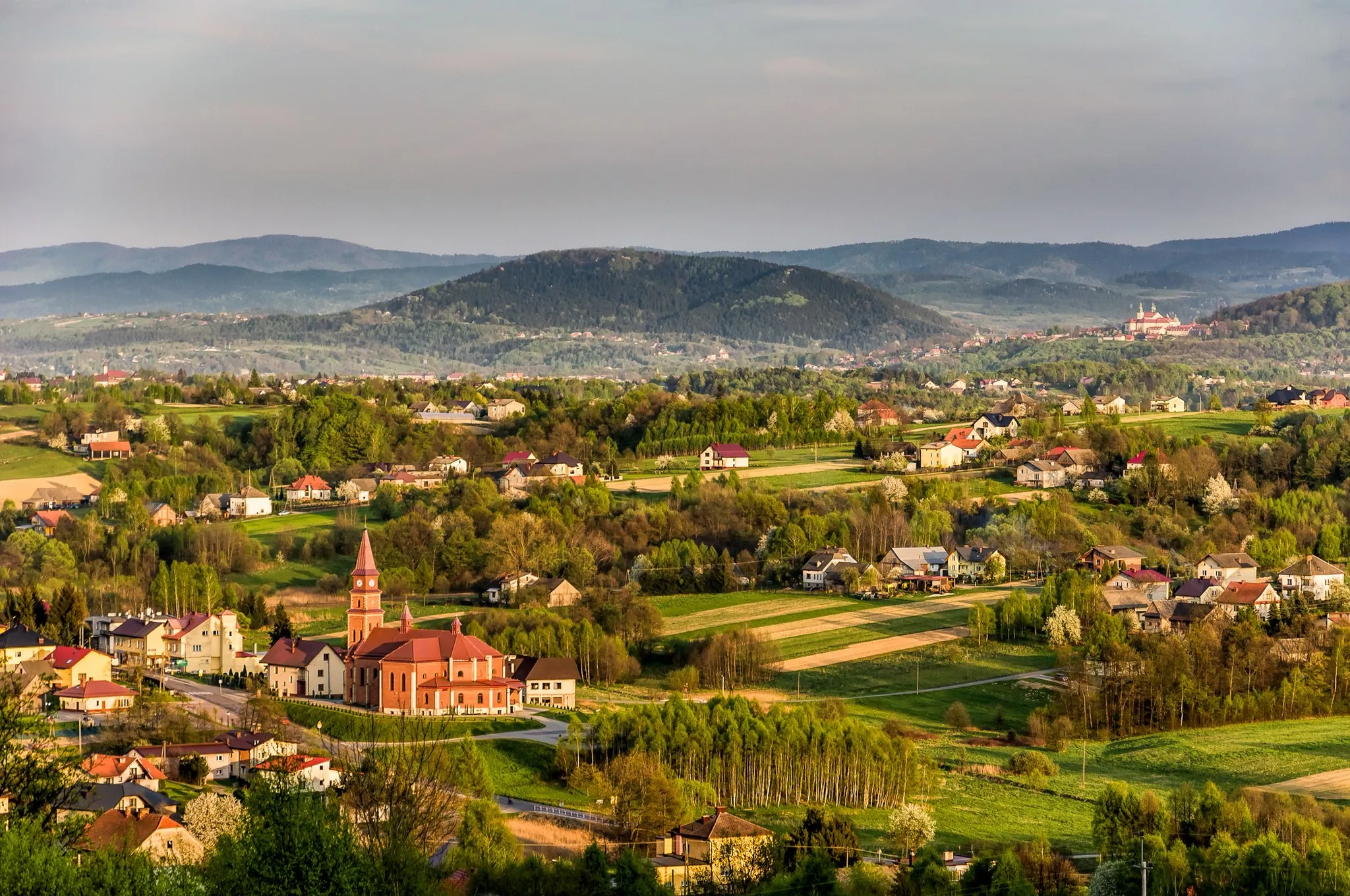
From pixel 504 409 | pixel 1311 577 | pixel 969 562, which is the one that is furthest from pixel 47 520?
pixel 1311 577

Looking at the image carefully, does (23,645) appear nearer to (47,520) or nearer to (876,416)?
(47,520)

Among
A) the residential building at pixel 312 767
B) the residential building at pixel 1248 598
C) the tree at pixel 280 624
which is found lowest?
the tree at pixel 280 624

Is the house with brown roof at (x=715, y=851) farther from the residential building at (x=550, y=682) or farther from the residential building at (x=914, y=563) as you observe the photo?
the residential building at (x=914, y=563)

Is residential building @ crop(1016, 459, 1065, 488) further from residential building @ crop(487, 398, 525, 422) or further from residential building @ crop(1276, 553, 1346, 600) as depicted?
residential building @ crop(487, 398, 525, 422)

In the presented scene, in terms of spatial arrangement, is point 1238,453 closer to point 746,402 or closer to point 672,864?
point 746,402

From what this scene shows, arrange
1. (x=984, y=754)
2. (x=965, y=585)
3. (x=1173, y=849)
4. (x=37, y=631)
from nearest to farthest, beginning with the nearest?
1. (x=1173, y=849)
2. (x=984, y=754)
3. (x=37, y=631)
4. (x=965, y=585)

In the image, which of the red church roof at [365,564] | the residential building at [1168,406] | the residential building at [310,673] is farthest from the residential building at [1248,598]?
the residential building at [1168,406]

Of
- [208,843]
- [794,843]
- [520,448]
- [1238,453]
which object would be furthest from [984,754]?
[520,448]
